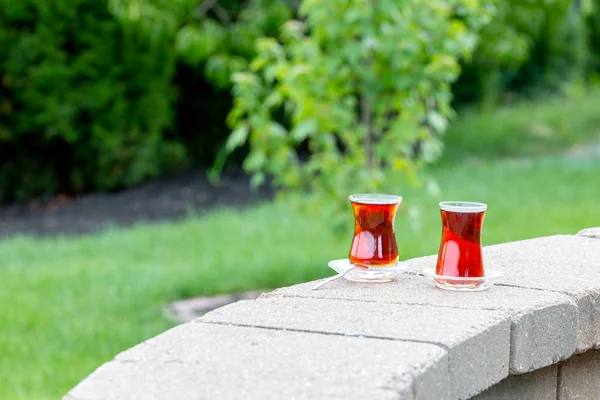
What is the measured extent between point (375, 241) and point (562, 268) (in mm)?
491

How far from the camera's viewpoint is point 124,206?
9.54 metres

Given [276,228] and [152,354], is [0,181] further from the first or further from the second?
[152,354]

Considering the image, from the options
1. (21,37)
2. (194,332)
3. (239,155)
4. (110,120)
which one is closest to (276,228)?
(110,120)

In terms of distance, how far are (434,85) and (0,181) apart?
6380mm

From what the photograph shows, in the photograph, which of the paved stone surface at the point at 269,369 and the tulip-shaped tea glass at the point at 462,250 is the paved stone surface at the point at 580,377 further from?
the paved stone surface at the point at 269,369

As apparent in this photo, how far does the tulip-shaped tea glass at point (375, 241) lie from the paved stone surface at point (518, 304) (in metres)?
0.04

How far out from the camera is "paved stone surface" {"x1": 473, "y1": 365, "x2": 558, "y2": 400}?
1.92 m

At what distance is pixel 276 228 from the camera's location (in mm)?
8031

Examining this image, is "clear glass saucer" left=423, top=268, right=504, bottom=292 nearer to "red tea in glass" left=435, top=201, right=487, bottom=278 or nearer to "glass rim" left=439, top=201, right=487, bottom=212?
"red tea in glass" left=435, top=201, right=487, bottom=278

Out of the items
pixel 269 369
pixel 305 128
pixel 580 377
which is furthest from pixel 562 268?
pixel 305 128

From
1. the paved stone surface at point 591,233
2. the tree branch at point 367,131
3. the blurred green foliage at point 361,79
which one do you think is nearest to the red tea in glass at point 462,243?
the paved stone surface at point 591,233

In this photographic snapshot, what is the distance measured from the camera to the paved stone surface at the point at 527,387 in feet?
6.29

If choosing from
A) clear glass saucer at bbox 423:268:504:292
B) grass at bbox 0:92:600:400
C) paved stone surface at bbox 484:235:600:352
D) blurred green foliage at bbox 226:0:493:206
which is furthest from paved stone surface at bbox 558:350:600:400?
grass at bbox 0:92:600:400

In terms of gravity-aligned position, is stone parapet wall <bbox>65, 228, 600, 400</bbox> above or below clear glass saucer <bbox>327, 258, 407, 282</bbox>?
below
